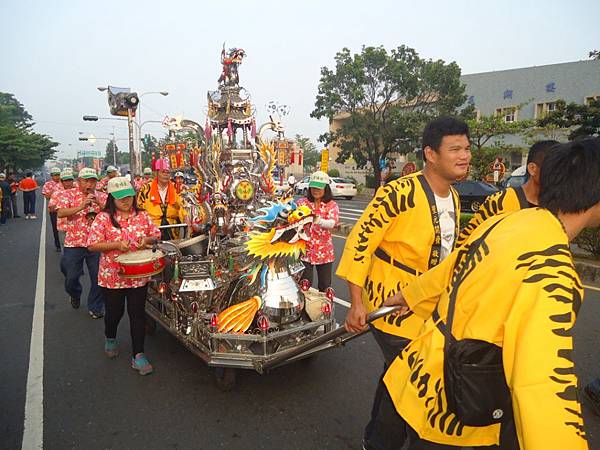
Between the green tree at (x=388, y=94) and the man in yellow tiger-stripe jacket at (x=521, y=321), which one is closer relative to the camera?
the man in yellow tiger-stripe jacket at (x=521, y=321)

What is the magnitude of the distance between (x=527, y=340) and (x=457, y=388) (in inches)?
11.7

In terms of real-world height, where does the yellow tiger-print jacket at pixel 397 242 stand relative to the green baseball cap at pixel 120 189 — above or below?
below

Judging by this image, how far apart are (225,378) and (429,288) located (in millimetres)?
2199

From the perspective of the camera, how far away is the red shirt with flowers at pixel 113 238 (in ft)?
11.4

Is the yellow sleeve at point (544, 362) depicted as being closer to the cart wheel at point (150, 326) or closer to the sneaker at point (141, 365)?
the sneaker at point (141, 365)

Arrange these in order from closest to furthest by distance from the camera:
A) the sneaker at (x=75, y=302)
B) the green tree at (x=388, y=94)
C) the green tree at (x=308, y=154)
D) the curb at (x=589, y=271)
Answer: the sneaker at (x=75, y=302) → the curb at (x=589, y=271) → the green tree at (x=388, y=94) → the green tree at (x=308, y=154)

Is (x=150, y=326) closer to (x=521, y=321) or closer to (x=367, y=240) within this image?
(x=367, y=240)

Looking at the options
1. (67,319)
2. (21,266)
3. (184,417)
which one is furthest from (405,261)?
(21,266)

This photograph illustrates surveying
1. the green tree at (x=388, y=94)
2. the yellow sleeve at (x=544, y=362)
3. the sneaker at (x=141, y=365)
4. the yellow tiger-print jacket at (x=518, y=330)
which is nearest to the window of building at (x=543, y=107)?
the green tree at (x=388, y=94)

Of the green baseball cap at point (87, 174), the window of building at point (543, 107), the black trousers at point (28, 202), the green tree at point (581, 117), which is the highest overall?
the window of building at point (543, 107)

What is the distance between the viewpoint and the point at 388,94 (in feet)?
78.4

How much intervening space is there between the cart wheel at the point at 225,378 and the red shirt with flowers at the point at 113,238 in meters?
1.06

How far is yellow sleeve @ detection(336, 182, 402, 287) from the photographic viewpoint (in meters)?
2.12

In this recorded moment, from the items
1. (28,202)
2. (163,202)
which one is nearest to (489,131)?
(163,202)
